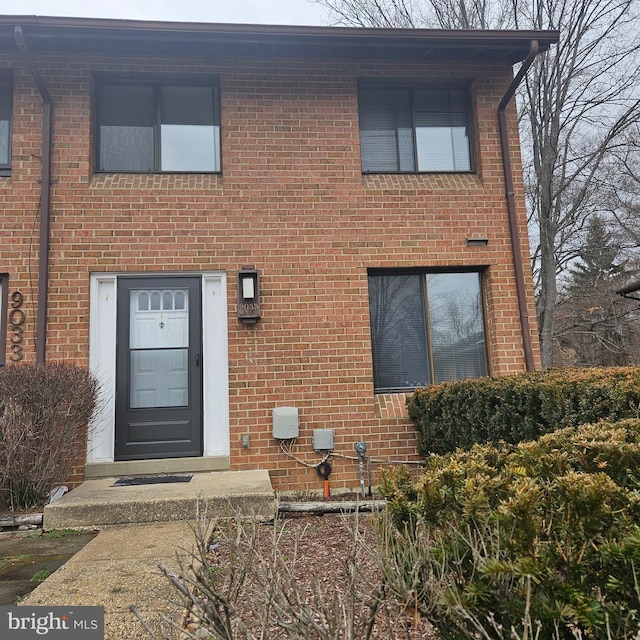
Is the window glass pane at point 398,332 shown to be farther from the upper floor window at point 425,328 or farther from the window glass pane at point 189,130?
the window glass pane at point 189,130

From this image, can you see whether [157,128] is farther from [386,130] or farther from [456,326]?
[456,326]

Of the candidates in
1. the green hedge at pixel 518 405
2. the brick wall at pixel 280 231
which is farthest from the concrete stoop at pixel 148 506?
the green hedge at pixel 518 405

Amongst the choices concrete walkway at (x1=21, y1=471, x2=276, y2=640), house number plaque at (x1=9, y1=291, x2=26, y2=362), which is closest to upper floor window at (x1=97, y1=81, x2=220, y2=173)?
house number plaque at (x1=9, y1=291, x2=26, y2=362)

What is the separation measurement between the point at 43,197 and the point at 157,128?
1.66 meters

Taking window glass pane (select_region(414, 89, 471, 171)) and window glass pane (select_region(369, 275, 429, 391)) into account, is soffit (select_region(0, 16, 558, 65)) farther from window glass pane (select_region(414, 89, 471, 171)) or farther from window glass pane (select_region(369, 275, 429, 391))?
window glass pane (select_region(369, 275, 429, 391))

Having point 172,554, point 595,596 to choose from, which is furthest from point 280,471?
point 595,596

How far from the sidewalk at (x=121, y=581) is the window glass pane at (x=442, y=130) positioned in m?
5.58

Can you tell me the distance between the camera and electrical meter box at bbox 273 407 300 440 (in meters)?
5.86

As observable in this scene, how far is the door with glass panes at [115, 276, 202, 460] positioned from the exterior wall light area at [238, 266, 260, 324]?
529 mm

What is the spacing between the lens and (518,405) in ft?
13.3

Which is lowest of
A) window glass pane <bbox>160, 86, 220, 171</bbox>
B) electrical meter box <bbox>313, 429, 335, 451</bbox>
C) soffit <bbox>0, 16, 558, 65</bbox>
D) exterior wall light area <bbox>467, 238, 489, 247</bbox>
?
electrical meter box <bbox>313, 429, 335, 451</bbox>

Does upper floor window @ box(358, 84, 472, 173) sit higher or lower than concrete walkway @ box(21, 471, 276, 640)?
higher

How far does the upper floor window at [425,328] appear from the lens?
6.46 meters

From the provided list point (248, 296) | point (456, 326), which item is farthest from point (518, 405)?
point (248, 296)
